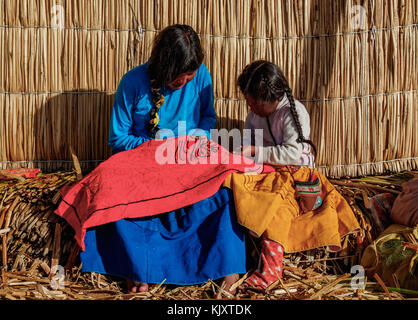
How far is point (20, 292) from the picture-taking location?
2434mm

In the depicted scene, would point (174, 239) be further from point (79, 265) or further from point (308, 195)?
point (308, 195)

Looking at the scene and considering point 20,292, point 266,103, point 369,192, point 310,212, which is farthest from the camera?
point 369,192

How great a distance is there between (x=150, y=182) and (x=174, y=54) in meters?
0.78

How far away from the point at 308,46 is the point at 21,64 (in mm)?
2134

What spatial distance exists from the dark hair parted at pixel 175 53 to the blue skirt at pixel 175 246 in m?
0.80

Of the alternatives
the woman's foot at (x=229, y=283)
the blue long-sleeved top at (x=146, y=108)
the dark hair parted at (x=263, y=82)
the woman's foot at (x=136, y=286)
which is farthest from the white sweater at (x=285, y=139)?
the woman's foot at (x=136, y=286)

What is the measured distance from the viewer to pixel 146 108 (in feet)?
10.1

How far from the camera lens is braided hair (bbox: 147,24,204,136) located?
2785 mm

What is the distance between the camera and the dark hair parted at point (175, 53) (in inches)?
110

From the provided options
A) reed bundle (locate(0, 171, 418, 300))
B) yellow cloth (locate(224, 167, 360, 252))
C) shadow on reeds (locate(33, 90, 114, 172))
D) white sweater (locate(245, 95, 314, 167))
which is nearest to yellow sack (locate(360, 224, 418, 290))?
reed bundle (locate(0, 171, 418, 300))

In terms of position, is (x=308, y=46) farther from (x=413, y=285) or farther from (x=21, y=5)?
(x=21, y=5)

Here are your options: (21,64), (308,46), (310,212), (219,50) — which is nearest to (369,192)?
(310,212)

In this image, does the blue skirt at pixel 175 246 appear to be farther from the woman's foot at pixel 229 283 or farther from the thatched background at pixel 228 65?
the thatched background at pixel 228 65

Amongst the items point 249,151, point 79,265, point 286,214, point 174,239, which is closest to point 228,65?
point 249,151
